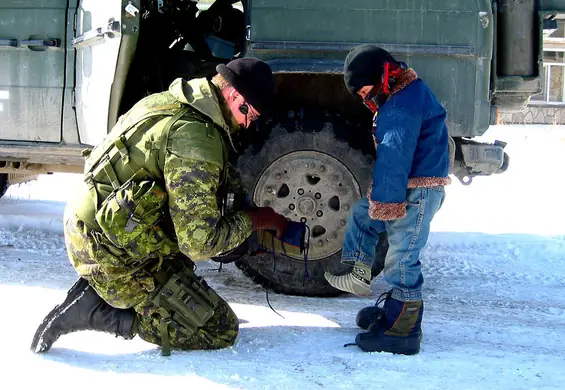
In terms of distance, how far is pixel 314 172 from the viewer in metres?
4.10

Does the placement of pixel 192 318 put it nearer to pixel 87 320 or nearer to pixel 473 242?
pixel 87 320

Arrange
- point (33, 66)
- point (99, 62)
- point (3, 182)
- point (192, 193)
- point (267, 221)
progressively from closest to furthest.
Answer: point (192, 193) → point (267, 221) → point (99, 62) → point (33, 66) → point (3, 182)

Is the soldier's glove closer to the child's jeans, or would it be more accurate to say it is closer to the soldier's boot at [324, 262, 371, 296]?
the soldier's boot at [324, 262, 371, 296]

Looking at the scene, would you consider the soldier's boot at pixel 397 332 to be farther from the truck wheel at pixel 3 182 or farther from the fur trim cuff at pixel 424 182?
the truck wheel at pixel 3 182

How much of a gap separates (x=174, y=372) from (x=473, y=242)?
365 centimetres

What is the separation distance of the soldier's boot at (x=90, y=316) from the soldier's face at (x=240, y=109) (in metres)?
1.04

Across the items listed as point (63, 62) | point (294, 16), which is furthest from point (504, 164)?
point (63, 62)

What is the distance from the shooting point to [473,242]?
603 centimetres

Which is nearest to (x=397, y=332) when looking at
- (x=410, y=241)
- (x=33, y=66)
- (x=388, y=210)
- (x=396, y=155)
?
(x=410, y=241)

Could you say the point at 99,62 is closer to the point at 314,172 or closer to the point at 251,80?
the point at 314,172

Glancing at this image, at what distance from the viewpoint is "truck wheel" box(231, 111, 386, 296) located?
13.4 ft

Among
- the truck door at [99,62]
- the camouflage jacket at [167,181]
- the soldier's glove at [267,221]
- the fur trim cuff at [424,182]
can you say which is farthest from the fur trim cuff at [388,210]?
the truck door at [99,62]

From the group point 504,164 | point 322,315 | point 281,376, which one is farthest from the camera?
point 504,164

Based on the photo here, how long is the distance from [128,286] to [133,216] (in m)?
0.38
